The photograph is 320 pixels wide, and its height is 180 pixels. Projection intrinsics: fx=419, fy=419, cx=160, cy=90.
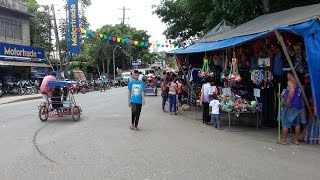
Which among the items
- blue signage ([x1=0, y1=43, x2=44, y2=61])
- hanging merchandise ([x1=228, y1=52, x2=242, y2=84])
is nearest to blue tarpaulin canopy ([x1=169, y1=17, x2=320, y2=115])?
hanging merchandise ([x1=228, y1=52, x2=242, y2=84])

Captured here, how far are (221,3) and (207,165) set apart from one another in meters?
13.6

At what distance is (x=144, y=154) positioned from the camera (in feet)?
27.7

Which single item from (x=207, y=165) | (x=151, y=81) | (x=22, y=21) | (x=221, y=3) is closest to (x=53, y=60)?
(x=22, y=21)

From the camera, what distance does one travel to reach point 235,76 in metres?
12.3

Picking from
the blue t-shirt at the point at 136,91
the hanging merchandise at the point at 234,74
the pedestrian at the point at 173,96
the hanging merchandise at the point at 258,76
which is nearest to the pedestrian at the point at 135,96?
the blue t-shirt at the point at 136,91

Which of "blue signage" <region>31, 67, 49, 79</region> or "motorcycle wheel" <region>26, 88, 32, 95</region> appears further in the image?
"blue signage" <region>31, 67, 49, 79</region>

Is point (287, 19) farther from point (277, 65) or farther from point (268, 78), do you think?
point (268, 78)

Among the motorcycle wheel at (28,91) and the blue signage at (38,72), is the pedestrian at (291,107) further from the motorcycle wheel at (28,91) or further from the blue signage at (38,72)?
the blue signage at (38,72)

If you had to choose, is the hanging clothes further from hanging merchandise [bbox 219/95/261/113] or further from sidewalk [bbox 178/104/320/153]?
sidewalk [bbox 178/104/320/153]

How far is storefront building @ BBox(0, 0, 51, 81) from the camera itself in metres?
32.0

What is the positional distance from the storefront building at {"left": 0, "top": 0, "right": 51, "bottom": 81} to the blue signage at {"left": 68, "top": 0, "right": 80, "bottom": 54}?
2793 mm

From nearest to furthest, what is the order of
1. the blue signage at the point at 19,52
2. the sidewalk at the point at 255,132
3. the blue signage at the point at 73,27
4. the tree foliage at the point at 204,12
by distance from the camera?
the sidewalk at the point at 255,132
the tree foliage at the point at 204,12
the blue signage at the point at 19,52
the blue signage at the point at 73,27

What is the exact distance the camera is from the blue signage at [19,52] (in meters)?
31.4

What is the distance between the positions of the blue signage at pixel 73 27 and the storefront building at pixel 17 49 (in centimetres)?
279
